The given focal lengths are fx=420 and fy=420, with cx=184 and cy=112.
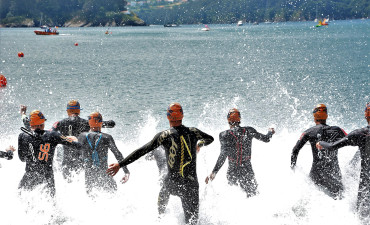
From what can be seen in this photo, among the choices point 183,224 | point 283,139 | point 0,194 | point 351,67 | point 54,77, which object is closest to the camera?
point 183,224

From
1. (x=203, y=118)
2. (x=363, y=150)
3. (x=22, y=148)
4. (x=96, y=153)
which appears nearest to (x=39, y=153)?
(x=22, y=148)

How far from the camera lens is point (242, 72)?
1718 inches

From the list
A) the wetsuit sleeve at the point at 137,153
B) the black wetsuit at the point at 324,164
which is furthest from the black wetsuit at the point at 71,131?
A: the black wetsuit at the point at 324,164

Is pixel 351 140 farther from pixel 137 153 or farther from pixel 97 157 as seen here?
pixel 97 157

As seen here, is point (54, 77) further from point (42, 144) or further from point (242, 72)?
point (42, 144)

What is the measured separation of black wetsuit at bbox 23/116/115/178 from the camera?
31.2ft

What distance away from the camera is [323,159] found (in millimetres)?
8586

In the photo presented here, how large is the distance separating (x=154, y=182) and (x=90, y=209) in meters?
2.17

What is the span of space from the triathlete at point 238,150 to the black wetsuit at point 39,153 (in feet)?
9.77

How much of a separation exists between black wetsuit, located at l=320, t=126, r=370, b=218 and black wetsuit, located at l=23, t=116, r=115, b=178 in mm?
5017

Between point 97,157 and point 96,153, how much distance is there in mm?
89

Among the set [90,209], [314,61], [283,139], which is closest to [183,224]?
[90,209]

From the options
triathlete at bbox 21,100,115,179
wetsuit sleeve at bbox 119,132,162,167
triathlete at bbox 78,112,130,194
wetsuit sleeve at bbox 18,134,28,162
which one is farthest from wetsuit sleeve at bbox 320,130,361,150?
wetsuit sleeve at bbox 18,134,28,162

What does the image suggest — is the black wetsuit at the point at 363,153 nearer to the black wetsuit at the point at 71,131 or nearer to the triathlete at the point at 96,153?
the triathlete at the point at 96,153
